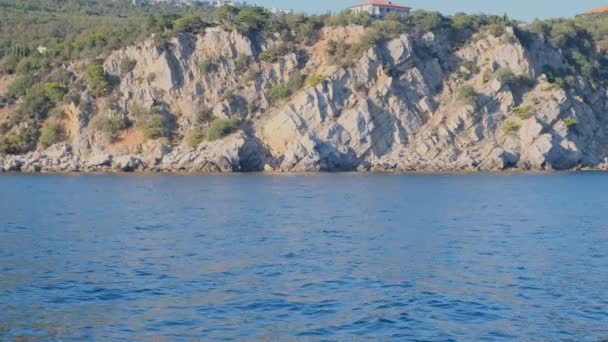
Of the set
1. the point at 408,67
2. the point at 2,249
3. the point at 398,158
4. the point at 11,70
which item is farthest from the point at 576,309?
the point at 11,70

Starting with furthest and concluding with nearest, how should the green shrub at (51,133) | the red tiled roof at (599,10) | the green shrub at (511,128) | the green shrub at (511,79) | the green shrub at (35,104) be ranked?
the red tiled roof at (599,10)
the green shrub at (35,104)
the green shrub at (511,79)
the green shrub at (51,133)
the green shrub at (511,128)

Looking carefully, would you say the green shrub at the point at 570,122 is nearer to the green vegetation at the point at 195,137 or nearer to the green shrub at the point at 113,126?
the green vegetation at the point at 195,137

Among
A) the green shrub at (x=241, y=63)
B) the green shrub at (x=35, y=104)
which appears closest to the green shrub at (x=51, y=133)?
the green shrub at (x=35, y=104)

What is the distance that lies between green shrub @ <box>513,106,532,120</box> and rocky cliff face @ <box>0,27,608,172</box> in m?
0.14

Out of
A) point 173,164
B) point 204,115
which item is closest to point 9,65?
point 204,115

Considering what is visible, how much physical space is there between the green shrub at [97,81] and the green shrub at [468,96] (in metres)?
28.6

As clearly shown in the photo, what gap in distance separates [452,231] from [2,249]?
14.2 meters

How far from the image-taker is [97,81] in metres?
72.0

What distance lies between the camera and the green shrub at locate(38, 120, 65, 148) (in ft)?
224

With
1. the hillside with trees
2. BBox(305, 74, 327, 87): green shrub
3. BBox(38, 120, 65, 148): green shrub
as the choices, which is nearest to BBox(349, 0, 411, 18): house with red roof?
the hillside with trees

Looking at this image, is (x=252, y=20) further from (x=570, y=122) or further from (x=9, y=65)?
(x=570, y=122)

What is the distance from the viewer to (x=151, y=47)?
72.3 m

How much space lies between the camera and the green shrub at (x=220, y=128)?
217ft

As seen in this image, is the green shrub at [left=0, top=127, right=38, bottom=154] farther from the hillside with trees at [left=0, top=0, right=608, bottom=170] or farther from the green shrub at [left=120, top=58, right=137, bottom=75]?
the green shrub at [left=120, top=58, right=137, bottom=75]
